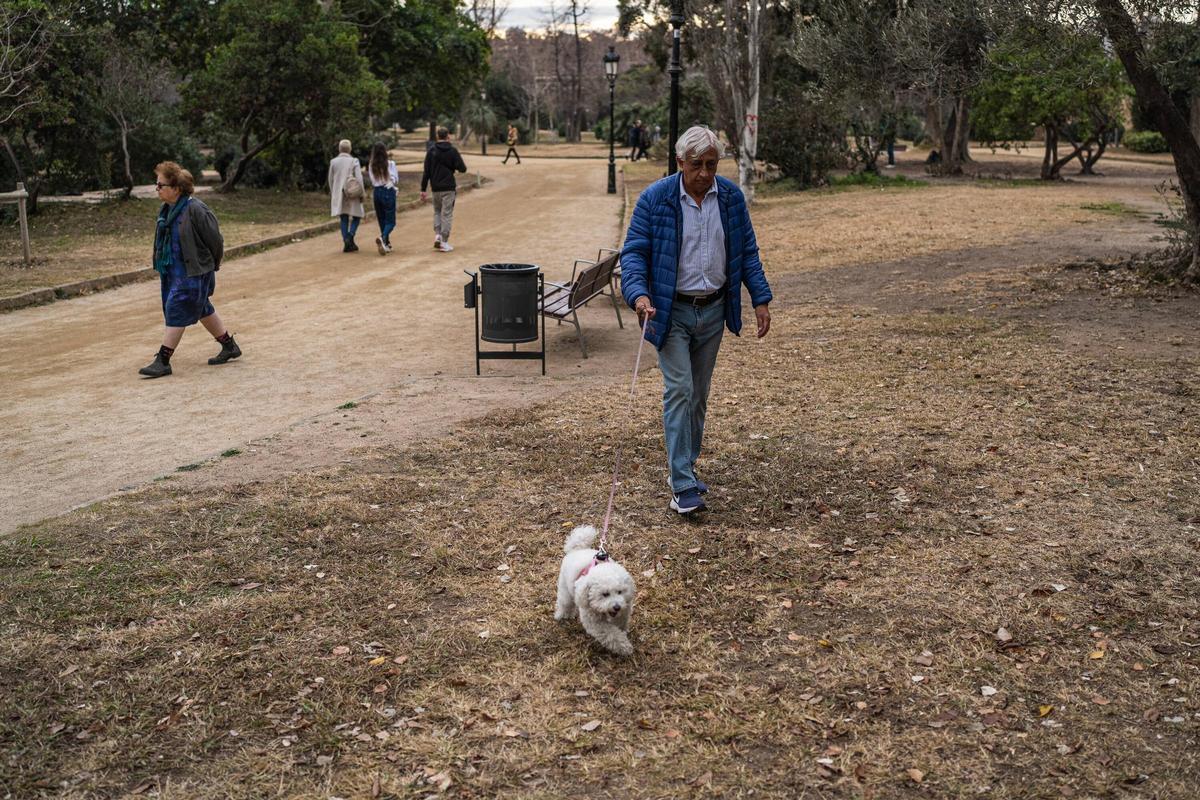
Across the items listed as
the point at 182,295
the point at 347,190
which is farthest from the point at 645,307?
the point at 347,190

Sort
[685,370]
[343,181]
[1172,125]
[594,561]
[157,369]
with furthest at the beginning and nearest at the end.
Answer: [343,181], [1172,125], [157,369], [685,370], [594,561]

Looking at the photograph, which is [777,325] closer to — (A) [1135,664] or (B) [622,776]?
(A) [1135,664]

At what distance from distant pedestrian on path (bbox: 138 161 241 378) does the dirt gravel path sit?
46 centimetres

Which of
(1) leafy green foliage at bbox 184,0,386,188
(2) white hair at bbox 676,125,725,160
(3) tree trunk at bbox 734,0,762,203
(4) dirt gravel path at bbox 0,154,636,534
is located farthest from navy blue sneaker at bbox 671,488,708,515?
(1) leafy green foliage at bbox 184,0,386,188

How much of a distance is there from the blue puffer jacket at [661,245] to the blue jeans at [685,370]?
3.5 inches

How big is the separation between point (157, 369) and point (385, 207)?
8.20 m

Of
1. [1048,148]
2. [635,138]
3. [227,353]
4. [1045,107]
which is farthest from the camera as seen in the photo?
[635,138]

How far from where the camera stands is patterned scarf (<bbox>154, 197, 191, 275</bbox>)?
916cm

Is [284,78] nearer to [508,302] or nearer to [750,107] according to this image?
[750,107]

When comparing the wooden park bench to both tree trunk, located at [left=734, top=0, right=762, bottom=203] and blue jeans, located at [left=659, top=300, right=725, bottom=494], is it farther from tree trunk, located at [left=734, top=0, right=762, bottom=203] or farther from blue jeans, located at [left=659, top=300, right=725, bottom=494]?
tree trunk, located at [left=734, top=0, right=762, bottom=203]

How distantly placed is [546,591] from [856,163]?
28.6 metres

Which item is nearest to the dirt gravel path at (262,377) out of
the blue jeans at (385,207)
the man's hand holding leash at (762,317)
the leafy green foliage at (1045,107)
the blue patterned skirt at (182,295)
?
the blue patterned skirt at (182,295)

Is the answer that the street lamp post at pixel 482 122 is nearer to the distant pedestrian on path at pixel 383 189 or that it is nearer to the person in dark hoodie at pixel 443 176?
the person in dark hoodie at pixel 443 176

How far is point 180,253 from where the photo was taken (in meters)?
9.23
